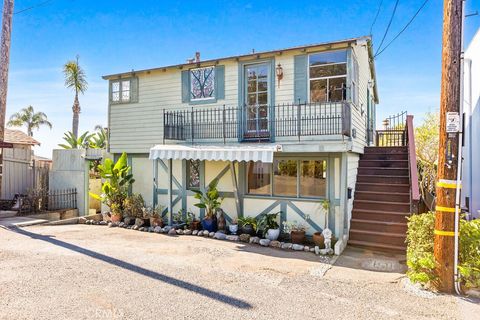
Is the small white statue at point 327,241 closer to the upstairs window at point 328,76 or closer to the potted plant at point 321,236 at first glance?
the potted plant at point 321,236

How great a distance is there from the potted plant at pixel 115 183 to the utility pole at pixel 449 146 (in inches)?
439

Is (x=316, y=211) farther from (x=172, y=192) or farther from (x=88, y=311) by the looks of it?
(x=88, y=311)

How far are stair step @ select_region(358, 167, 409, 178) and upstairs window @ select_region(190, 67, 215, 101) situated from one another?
6695mm

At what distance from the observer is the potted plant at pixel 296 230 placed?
1017 centimetres

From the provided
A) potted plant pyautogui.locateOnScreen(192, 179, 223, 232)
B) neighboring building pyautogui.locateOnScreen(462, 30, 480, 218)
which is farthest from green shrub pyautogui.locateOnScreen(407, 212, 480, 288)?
potted plant pyautogui.locateOnScreen(192, 179, 223, 232)

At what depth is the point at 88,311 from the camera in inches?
205

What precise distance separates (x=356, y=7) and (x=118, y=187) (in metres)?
13.1

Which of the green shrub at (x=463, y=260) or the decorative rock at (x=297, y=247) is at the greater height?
the green shrub at (x=463, y=260)

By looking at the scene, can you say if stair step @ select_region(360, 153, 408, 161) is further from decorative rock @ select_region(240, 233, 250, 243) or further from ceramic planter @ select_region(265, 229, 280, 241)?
decorative rock @ select_region(240, 233, 250, 243)

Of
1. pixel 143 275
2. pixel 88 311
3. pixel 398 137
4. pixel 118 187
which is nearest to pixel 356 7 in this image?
pixel 398 137

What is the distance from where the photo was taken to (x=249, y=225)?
1095 centimetres

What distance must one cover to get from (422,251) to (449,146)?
224 centimetres

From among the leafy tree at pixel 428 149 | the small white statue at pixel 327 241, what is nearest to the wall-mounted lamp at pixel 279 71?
the small white statue at pixel 327 241

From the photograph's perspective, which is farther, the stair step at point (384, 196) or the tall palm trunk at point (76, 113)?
the tall palm trunk at point (76, 113)
